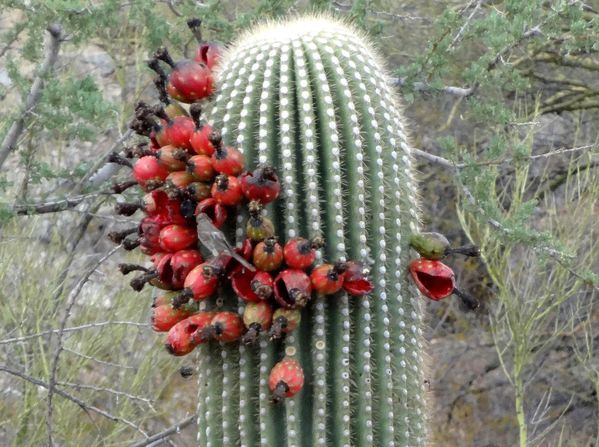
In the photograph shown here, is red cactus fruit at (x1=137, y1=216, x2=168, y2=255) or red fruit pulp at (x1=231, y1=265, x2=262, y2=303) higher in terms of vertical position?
red cactus fruit at (x1=137, y1=216, x2=168, y2=255)

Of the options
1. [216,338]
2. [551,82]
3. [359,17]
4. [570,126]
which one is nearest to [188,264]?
[216,338]

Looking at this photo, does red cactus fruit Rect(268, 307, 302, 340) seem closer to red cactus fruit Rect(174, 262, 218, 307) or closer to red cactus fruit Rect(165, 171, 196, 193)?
red cactus fruit Rect(174, 262, 218, 307)

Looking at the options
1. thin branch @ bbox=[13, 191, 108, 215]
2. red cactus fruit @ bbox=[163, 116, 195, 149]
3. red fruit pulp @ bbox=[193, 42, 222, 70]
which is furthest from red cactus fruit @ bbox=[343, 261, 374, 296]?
thin branch @ bbox=[13, 191, 108, 215]

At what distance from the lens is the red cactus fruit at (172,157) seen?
2166 millimetres

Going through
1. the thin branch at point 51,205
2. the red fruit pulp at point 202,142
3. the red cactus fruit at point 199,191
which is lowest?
the thin branch at point 51,205

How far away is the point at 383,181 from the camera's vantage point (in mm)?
2252

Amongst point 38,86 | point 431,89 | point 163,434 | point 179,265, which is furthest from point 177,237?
point 431,89

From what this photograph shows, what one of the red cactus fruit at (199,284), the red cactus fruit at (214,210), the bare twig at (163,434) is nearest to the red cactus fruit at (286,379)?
the red cactus fruit at (199,284)

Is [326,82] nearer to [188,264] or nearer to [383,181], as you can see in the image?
[383,181]

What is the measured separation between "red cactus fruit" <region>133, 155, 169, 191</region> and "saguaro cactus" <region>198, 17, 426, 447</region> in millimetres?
171

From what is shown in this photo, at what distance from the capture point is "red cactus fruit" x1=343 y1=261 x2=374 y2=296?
2.10 m

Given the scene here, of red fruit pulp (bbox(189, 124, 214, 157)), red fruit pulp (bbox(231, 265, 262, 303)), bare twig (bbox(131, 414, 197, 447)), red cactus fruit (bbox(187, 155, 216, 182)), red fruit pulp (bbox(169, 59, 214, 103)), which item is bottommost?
bare twig (bbox(131, 414, 197, 447))

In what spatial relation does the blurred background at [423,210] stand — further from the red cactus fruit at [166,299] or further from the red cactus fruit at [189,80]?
the red cactus fruit at [189,80]

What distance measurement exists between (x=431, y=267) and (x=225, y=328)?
502 mm
